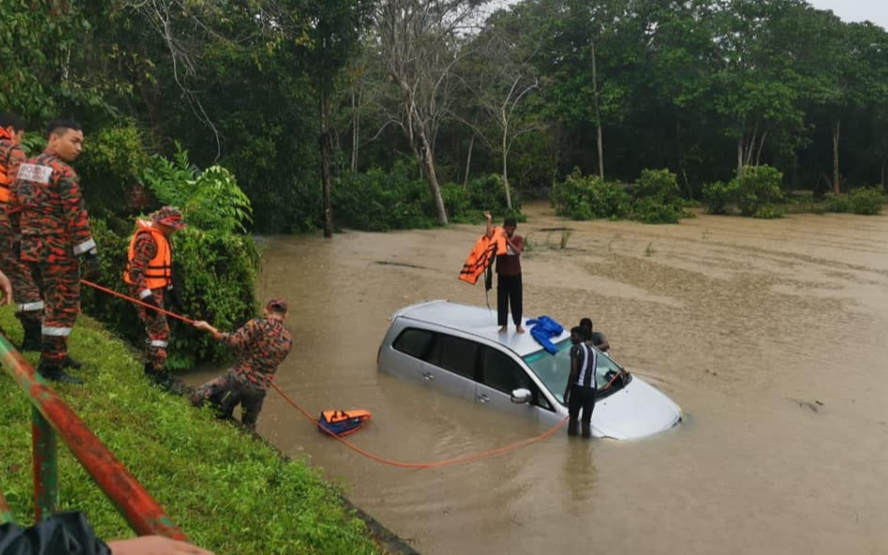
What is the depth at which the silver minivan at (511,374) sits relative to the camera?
7.93m

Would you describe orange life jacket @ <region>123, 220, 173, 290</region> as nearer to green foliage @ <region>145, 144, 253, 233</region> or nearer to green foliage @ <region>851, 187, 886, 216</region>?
green foliage @ <region>145, 144, 253, 233</region>

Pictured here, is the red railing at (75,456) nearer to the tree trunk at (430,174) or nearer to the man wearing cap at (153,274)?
the man wearing cap at (153,274)

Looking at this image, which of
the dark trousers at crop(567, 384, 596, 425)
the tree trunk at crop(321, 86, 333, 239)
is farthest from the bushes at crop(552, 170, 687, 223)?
the dark trousers at crop(567, 384, 596, 425)

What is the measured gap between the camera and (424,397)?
360 inches

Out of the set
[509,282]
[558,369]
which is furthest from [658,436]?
[509,282]

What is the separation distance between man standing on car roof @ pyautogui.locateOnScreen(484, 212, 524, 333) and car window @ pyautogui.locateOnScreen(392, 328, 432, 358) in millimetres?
997

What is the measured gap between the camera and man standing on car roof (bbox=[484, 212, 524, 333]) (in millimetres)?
8938

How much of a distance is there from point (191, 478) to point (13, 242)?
2.83 m

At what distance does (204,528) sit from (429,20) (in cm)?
2951

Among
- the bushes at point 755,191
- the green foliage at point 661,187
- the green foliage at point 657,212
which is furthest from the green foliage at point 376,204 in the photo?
the bushes at point 755,191

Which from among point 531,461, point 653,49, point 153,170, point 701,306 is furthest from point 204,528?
point 653,49

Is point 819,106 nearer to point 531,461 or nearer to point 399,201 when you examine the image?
point 399,201

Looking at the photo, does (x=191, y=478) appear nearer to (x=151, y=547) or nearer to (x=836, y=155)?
(x=151, y=547)

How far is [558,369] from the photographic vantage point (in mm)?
8227
